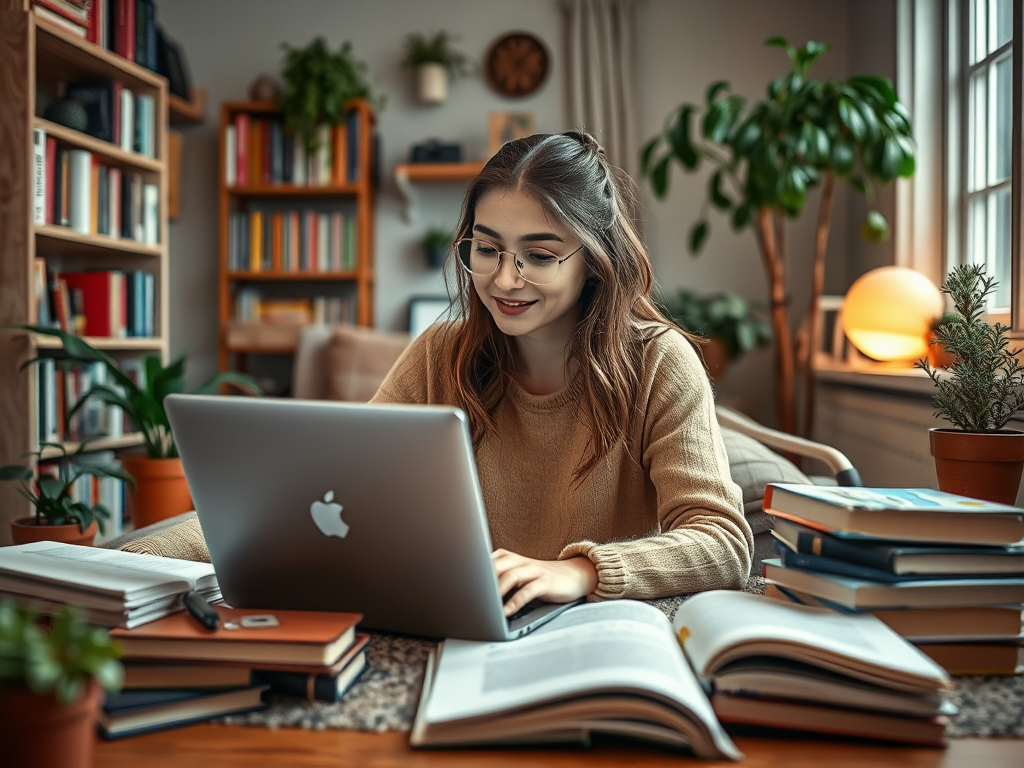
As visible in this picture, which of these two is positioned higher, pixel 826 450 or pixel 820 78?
pixel 820 78

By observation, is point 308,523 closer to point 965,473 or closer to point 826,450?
point 965,473

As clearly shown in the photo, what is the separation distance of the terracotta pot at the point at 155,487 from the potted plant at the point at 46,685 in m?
1.97

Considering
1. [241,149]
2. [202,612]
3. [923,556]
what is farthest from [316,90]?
[923,556]

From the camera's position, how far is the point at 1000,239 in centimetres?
259

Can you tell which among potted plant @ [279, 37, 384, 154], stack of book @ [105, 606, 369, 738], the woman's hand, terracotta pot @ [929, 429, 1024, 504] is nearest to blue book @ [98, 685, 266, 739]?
stack of book @ [105, 606, 369, 738]

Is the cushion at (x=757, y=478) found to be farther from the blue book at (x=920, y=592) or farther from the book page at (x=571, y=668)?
the book page at (x=571, y=668)

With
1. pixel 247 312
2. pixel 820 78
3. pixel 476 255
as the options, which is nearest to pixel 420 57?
pixel 247 312

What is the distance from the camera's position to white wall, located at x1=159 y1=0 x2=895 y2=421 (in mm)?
3955

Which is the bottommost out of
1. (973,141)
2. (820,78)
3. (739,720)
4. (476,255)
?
(739,720)

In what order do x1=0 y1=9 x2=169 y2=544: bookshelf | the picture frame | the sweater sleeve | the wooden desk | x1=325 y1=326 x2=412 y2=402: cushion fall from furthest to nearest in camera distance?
the picture frame
x1=325 y1=326 x2=412 y2=402: cushion
x1=0 y1=9 x2=169 y2=544: bookshelf
the sweater sleeve
the wooden desk

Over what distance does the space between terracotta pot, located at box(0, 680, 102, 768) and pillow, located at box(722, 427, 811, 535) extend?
4.26ft

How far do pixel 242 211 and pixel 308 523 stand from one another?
3739 mm

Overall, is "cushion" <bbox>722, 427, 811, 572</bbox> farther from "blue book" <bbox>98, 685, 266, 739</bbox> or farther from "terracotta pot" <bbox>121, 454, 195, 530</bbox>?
"terracotta pot" <bbox>121, 454, 195, 530</bbox>

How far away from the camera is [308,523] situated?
0.75 meters
